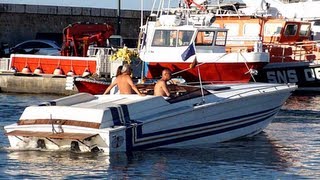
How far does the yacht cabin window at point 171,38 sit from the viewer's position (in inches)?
1287

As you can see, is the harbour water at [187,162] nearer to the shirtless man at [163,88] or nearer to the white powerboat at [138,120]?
the white powerboat at [138,120]

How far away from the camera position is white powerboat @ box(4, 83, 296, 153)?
1786 cm

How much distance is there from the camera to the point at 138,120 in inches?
723

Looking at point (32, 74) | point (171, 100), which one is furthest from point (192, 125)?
point (32, 74)

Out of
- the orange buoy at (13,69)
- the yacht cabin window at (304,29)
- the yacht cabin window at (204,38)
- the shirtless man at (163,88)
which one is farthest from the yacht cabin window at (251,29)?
the shirtless man at (163,88)

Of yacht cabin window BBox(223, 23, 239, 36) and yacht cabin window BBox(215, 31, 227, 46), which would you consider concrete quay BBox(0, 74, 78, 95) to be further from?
yacht cabin window BBox(223, 23, 239, 36)

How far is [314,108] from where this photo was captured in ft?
100

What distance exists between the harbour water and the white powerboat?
0.21m

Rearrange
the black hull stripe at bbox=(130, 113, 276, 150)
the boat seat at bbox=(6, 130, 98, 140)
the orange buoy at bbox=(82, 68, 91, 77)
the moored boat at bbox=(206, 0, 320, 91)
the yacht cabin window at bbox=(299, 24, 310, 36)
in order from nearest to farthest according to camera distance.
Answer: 1. the boat seat at bbox=(6, 130, 98, 140)
2. the black hull stripe at bbox=(130, 113, 276, 150)
3. the orange buoy at bbox=(82, 68, 91, 77)
4. the moored boat at bbox=(206, 0, 320, 91)
5. the yacht cabin window at bbox=(299, 24, 310, 36)

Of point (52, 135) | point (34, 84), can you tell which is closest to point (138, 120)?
point (52, 135)

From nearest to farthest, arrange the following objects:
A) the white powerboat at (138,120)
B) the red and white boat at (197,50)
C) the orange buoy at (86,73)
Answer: the white powerboat at (138,120) < the red and white boat at (197,50) < the orange buoy at (86,73)

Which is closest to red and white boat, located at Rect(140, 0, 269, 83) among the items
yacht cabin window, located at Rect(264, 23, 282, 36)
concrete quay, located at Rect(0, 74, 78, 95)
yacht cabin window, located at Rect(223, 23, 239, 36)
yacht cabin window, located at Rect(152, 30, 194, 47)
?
Result: yacht cabin window, located at Rect(152, 30, 194, 47)

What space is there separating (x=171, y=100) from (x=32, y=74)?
1742 centimetres

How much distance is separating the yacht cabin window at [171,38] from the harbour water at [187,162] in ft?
36.9
